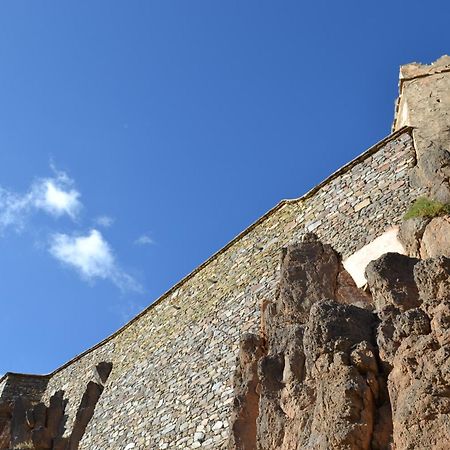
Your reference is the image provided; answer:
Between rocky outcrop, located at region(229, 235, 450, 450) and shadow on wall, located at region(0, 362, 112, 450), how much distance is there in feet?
27.6

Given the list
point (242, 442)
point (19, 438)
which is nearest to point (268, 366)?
point (242, 442)

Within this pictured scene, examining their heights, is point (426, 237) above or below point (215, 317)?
below

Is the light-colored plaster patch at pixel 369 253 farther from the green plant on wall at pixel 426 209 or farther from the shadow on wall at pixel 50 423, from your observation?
the shadow on wall at pixel 50 423

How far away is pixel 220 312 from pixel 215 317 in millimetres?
165

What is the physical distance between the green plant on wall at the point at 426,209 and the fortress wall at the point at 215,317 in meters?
0.82

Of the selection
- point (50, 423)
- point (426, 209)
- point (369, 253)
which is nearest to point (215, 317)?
point (369, 253)

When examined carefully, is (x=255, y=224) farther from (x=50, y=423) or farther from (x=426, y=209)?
(x=50, y=423)

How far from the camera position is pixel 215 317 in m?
12.2

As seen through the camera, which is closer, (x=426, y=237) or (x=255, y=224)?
(x=426, y=237)

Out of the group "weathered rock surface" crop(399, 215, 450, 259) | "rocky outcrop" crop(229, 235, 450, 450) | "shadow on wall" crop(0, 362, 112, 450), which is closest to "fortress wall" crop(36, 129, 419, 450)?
"shadow on wall" crop(0, 362, 112, 450)

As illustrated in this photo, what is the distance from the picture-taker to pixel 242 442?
23.6 ft

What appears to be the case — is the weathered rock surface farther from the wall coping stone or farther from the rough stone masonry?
the wall coping stone

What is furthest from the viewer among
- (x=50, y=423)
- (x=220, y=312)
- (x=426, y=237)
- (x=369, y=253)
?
(x=50, y=423)

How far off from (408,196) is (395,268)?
331 centimetres
